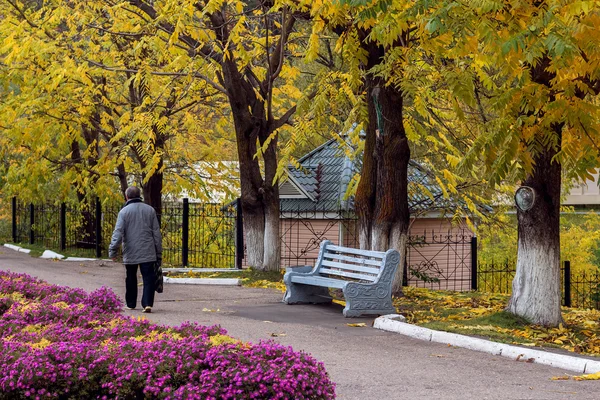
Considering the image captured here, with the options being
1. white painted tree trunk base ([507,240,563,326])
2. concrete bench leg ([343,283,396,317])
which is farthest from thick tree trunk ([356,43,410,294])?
white painted tree trunk base ([507,240,563,326])

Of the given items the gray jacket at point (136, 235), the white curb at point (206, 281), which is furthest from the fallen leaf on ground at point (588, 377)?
the white curb at point (206, 281)

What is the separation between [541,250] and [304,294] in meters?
4.13

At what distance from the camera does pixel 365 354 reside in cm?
1027

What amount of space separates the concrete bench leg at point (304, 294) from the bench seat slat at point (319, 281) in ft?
0.84

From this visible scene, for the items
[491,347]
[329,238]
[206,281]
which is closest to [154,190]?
[329,238]

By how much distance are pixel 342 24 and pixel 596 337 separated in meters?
5.92

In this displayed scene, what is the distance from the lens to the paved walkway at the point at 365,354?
27.3 ft

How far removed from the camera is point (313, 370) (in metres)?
6.73

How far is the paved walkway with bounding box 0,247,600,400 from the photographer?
328 inches

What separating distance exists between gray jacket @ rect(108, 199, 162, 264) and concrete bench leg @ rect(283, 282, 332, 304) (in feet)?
8.17

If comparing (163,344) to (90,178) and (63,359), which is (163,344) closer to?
(63,359)

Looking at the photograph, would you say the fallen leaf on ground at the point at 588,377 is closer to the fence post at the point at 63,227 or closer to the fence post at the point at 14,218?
the fence post at the point at 63,227

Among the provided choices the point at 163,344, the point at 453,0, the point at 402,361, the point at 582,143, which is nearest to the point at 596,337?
the point at 582,143

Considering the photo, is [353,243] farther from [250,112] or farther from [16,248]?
[16,248]
